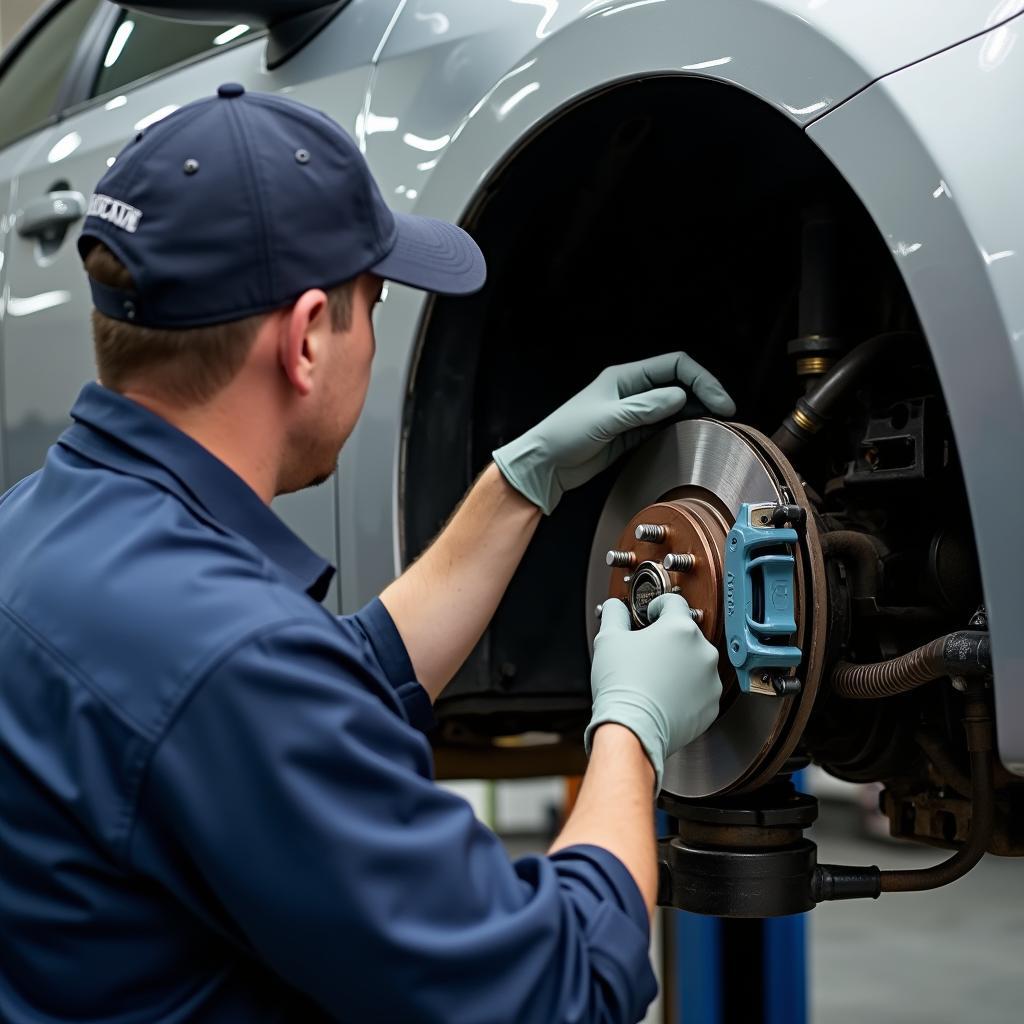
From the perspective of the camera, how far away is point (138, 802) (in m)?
0.74

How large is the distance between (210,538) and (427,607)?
499 millimetres

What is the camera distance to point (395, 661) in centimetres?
127

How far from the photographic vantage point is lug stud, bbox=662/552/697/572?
3.81 feet

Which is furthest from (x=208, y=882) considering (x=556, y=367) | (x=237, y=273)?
(x=556, y=367)

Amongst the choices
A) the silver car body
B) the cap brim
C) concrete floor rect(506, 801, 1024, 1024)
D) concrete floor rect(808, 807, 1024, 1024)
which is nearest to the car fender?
the silver car body

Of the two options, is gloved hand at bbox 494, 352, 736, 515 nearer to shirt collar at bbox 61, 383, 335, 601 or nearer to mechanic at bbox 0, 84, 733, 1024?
mechanic at bbox 0, 84, 733, 1024

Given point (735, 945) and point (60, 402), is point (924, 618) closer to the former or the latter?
point (735, 945)

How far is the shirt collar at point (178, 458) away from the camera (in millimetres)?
871

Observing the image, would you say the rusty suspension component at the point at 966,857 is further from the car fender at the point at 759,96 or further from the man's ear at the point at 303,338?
the man's ear at the point at 303,338

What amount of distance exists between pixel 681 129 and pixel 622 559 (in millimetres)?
445

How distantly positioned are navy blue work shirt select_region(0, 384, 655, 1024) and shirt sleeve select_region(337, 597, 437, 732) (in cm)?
42

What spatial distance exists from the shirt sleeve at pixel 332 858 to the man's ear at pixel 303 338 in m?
0.19

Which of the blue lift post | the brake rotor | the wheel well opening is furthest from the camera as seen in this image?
the blue lift post

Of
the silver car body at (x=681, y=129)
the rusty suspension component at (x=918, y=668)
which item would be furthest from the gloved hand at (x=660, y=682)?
the silver car body at (x=681, y=129)
